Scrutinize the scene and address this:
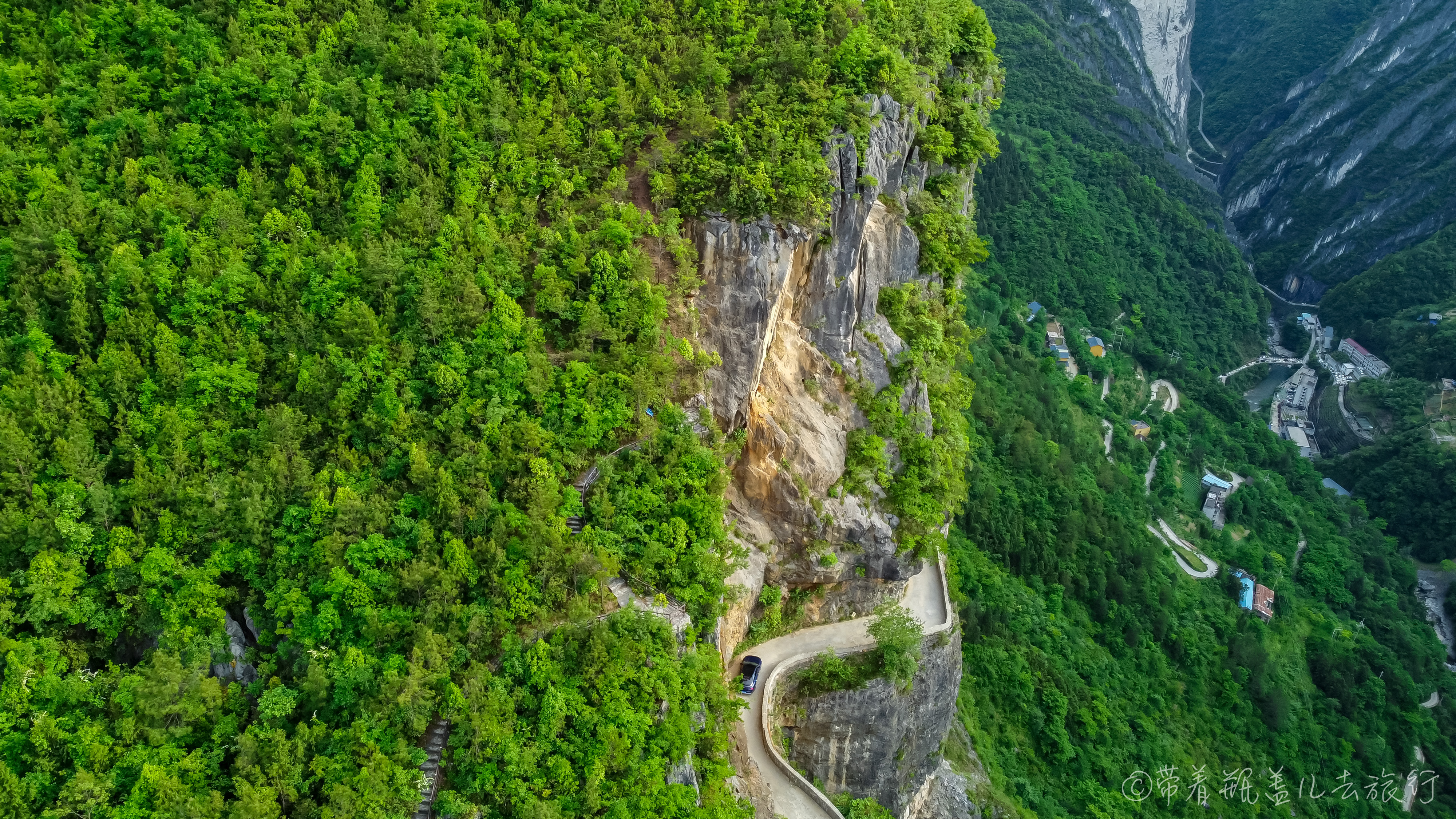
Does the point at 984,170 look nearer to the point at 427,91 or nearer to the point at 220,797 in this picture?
the point at 427,91

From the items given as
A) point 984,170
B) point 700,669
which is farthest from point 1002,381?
point 700,669

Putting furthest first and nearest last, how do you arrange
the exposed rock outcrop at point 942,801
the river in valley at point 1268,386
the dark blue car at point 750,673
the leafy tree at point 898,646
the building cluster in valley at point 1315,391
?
the river in valley at point 1268,386 → the building cluster in valley at point 1315,391 → the exposed rock outcrop at point 942,801 → the leafy tree at point 898,646 → the dark blue car at point 750,673

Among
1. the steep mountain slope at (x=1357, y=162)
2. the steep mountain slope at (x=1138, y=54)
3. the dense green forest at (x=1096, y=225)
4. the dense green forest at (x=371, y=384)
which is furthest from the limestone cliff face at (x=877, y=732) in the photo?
the steep mountain slope at (x=1357, y=162)

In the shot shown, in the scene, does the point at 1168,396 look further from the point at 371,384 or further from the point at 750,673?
the point at 371,384

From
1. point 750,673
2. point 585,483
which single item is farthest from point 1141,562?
point 585,483

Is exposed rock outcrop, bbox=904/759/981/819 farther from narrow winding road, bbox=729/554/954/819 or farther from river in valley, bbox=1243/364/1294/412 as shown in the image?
river in valley, bbox=1243/364/1294/412

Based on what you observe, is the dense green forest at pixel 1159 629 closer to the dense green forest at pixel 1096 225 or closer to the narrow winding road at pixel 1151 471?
the narrow winding road at pixel 1151 471
